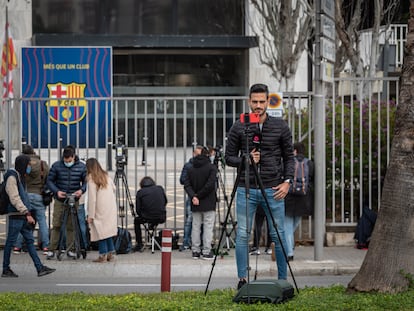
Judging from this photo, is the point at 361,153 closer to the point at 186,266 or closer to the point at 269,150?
the point at 186,266

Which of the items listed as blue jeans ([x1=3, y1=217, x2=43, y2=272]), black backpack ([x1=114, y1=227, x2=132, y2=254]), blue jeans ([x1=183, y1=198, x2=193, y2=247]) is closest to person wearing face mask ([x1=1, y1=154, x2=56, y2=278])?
blue jeans ([x1=3, y1=217, x2=43, y2=272])

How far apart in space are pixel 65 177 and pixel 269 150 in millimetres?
6129

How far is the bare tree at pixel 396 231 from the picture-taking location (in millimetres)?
8344

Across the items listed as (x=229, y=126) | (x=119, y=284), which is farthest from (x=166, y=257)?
(x=229, y=126)

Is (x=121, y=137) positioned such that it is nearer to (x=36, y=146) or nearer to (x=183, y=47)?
(x=36, y=146)

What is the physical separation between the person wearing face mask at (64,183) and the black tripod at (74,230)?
0.19 feet

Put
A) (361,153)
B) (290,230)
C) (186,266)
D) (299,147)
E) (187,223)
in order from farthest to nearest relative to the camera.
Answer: (361,153) < (187,223) < (299,147) < (290,230) < (186,266)

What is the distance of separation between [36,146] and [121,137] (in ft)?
4.96

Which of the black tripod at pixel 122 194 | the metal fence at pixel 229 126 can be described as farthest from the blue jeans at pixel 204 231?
the black tripod at pixel 122 194

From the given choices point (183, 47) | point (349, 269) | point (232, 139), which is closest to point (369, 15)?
point (183, 47)

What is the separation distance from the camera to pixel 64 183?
14.9 m

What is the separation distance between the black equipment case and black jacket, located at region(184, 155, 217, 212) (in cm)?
658

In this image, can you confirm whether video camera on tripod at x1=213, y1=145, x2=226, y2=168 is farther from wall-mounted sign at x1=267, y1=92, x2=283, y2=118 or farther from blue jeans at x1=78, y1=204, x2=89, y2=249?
blue jeans at x1=78, y1=204, x2=89, y2=249

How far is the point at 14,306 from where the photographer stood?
820 cm
